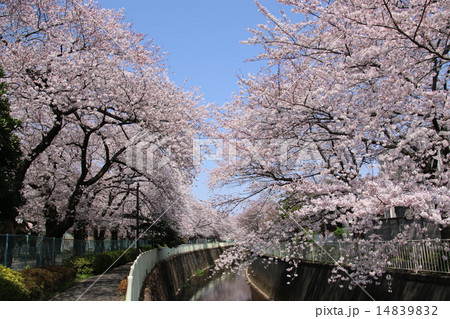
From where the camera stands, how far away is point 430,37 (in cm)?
704

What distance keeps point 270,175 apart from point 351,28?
5376mm

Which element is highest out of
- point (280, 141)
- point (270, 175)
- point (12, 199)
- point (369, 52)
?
point (369, 52)

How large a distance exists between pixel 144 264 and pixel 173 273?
13.4 metres

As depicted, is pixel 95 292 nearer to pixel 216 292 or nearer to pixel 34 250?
pixel 34 250

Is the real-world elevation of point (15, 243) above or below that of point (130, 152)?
below

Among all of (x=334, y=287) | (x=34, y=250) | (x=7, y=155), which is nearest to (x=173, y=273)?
(x=34, y=250)

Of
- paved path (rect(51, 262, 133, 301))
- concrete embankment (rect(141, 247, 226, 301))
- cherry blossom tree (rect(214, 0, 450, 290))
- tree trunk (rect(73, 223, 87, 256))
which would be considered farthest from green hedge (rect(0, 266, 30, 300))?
tree trunk (rect(73, 223, 87, 256))

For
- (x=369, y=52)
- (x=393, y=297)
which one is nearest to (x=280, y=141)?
(x=369, y=52)

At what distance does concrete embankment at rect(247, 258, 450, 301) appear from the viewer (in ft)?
32.6

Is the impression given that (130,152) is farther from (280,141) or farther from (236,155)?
(280,141)

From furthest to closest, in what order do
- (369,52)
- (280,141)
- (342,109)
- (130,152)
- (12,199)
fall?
(130,152)
(12,199)
(280,141)
(342,109)
(369,52)

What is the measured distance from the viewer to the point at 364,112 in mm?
7582

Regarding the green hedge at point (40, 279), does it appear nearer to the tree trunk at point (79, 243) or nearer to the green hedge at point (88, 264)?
the green hedge at point (88, 264)

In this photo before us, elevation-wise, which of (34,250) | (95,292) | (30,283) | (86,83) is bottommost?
(95,292)
